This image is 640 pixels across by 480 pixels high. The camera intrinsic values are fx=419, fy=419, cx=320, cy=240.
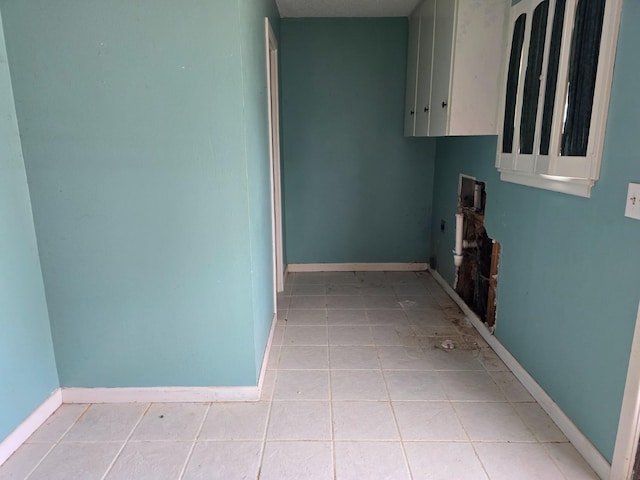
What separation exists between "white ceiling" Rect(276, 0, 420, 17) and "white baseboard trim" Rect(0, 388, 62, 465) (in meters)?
3.10

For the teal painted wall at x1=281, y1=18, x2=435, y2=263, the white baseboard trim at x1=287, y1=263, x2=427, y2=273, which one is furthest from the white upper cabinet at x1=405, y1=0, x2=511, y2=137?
the white baseboard trim at x1=287, y1=263, x2=427, y2=273

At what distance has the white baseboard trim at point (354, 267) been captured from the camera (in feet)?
13.9

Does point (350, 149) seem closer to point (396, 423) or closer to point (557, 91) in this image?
point (557, 91)

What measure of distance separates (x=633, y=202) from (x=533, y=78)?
0.96 metres

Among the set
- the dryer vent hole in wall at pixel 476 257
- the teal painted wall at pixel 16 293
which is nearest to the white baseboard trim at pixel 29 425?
the teal painted wall at pixel 16 293

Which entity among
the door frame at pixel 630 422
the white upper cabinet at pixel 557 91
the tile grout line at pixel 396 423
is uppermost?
the white upper cabinet at pixel 557 91

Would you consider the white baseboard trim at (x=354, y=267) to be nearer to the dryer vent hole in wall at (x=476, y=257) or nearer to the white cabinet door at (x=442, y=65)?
the dryer vent hole in wall at (x=476, y=257)

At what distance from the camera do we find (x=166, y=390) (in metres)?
2.09

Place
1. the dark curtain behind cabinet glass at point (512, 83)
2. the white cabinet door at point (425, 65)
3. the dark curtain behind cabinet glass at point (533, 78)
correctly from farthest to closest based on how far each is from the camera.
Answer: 1. the white cabinet door at point (425, 65)
2. the dark curtain behind cabinet glass at point (512, 83)
3. the dark curtain behind cabinet glass at point (533, 78)

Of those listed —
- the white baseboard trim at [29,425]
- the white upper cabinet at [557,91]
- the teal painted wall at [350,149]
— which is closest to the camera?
the white upper cabinet at [557,91]

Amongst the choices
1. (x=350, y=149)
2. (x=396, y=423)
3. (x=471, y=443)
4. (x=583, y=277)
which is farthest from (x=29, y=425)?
(x=350, y=149)

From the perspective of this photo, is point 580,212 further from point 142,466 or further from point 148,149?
point 142,466

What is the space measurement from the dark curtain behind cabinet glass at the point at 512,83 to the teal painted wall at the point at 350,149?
1593 mm

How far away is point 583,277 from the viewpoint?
1.73 meters
